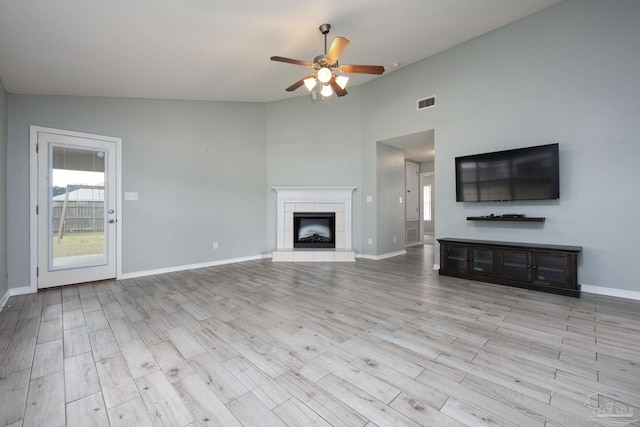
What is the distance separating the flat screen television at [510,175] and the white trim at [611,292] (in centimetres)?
113

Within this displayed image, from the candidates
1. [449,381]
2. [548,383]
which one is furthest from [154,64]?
[548,383]

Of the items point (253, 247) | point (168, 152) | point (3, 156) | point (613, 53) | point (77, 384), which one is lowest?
point (77, 384)

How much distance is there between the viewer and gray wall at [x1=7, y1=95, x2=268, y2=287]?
10.8 feet

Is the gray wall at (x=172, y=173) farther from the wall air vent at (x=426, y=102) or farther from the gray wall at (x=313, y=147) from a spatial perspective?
the wall air vent at (x=426, y=102)

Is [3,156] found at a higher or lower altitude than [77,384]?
higher

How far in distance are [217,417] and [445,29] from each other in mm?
4748

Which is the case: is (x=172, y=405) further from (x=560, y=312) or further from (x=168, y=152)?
(x=168, y=152)

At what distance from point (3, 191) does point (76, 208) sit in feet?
2.22

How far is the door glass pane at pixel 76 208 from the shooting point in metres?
3.52

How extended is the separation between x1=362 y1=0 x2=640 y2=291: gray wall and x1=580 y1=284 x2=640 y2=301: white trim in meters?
0.06

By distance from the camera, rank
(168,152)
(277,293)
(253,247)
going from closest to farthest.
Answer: (277,293)
(168,152)
(253,247)

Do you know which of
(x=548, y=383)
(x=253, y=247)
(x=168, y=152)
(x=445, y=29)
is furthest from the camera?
(x=253, y=247)

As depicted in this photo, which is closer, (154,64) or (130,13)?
(130,13)

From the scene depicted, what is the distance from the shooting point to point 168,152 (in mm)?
4355
